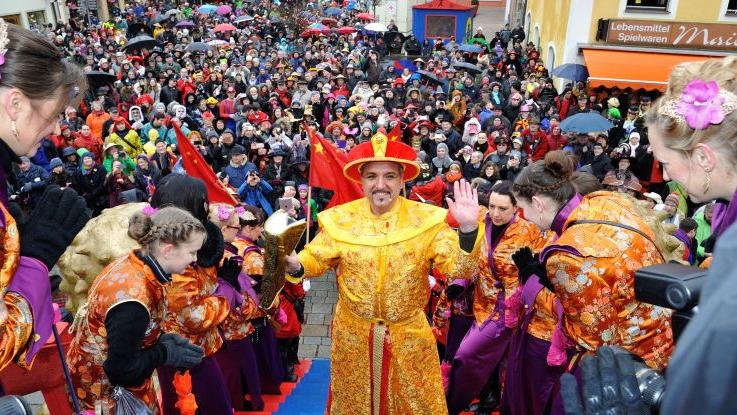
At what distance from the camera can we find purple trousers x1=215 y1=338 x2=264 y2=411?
14.6ft

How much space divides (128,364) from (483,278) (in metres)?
2.81

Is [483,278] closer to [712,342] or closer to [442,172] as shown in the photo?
[712,342]

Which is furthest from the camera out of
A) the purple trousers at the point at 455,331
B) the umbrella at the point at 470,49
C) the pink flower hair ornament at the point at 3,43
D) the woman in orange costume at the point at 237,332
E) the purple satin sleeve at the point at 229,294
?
the umbrella at the point at 470,49

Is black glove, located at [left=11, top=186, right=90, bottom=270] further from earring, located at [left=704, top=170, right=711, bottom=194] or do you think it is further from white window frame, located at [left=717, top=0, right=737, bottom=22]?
white window frame, located at [left=717, top=0, right=737, bottom=22]

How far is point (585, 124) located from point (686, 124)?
9.66m

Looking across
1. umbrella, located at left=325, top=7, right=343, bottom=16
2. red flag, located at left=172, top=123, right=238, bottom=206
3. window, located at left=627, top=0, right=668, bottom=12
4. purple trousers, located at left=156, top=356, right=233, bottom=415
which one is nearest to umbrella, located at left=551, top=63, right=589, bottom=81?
window, located at left=627, top=0, right=668, bottom=12

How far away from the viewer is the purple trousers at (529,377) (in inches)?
146

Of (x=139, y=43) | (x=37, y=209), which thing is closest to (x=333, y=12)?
(x=139, y=43)

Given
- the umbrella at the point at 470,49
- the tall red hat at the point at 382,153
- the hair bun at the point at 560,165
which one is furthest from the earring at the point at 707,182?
the umbrella at the point at 470,49

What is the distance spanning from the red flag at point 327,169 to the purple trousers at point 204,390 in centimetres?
238

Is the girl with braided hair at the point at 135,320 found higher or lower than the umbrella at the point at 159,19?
higher

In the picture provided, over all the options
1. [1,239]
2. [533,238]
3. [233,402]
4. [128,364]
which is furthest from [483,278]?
[1,239]

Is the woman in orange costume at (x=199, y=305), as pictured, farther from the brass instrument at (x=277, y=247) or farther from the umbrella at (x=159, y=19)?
the umbrella at (x=159, y=19)

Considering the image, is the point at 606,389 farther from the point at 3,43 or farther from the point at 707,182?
the point at 3,43
